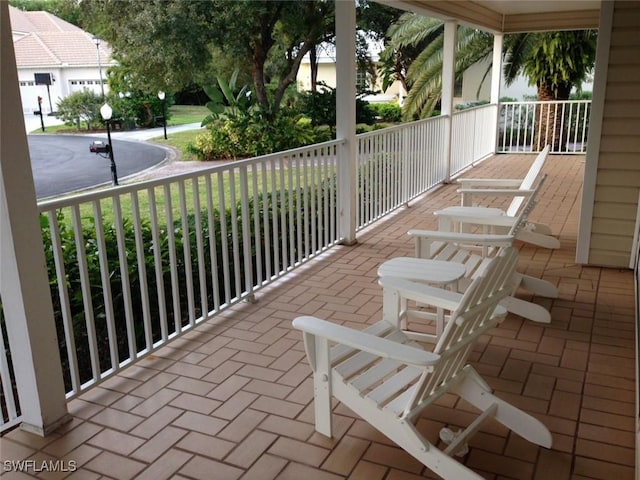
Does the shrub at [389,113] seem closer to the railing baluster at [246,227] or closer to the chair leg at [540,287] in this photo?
the chair leg at [540,287]

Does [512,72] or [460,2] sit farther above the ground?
[460,2]

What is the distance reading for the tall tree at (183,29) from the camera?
1020cm

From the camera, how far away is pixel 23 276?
227cm

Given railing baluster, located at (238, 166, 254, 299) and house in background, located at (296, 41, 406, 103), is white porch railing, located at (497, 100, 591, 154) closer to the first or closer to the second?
house in background, located at (296, 41, 406, 103)

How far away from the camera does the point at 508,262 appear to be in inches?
90.8

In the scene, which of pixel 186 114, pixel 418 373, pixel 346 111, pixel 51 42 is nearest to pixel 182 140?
pixel 186 114

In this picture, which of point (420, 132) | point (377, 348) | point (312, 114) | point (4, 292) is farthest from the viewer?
point (312, 114)

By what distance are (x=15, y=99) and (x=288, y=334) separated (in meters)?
1.92

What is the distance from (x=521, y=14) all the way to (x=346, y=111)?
641cm

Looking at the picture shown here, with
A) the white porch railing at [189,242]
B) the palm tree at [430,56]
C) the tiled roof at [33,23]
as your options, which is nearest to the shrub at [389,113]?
the palm tree at [430,56]

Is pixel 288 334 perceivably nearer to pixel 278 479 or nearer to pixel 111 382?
pixel 111 382

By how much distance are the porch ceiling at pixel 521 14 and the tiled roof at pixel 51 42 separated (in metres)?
4.33

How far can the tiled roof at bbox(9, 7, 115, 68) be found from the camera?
561 centimetres

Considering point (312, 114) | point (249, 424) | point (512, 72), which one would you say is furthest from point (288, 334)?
point (312, 114)
